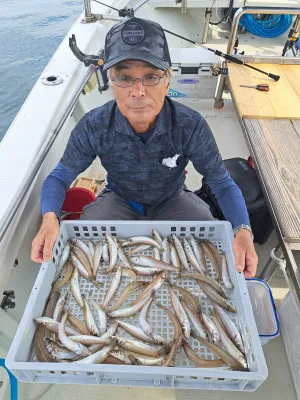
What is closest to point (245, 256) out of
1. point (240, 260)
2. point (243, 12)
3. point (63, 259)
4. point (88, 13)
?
point (240, 260)

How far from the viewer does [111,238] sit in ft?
6.30

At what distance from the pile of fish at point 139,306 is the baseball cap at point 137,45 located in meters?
0.99

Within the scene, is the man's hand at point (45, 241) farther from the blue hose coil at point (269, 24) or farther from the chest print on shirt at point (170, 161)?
the blue hose coil at point (269, 24)

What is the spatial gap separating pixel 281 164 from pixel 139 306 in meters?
1.50

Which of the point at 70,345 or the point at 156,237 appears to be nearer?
the point at 70,345

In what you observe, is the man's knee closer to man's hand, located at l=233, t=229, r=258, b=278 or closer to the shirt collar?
the shirt collar

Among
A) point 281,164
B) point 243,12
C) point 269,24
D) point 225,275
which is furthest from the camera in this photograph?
point 269,24

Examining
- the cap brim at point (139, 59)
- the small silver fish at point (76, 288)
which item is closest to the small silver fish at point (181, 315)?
the small silver fish at point (76, 288)

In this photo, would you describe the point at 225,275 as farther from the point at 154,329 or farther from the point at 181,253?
the point at 154,329

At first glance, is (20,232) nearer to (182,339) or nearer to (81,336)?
(81,336)

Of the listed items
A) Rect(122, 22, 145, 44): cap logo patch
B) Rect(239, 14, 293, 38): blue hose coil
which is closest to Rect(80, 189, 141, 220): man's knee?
Rect(122, 22, 145, 44): cap logo patch

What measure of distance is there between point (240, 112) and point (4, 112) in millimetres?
4204

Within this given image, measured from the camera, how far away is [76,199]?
8.36 ft

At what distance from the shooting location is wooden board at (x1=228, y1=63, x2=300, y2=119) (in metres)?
2.83
